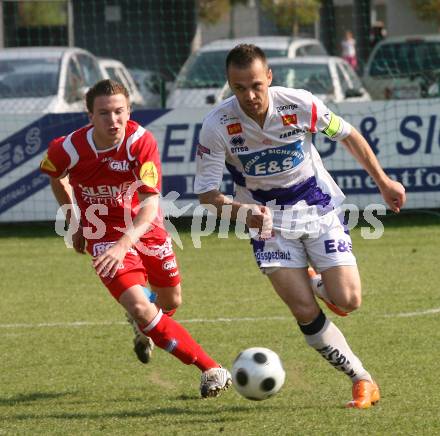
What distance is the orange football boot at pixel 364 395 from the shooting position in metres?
5.71

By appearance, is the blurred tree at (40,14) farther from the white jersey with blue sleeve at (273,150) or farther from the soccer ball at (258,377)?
the soccer ball at (258,377)

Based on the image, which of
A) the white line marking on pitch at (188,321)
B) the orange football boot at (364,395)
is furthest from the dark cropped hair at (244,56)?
the white line marking on pitch at (188,321)

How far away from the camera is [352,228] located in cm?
1302

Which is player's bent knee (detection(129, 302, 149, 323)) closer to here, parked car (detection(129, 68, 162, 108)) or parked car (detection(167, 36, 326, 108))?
parked car (detection(129, 68, 162, 108))

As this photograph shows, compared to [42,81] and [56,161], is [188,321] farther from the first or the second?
[42,81]

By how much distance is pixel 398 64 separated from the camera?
20.1 metres

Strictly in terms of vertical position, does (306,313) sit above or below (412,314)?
above

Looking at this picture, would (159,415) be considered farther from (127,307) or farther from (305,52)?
(305,52)

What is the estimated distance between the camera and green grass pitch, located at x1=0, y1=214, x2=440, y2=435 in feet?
18.4

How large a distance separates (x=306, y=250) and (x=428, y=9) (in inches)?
1286

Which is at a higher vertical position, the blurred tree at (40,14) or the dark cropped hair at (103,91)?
the dark cropped hair at (103,91)

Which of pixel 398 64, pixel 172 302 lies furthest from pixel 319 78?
pixel 172 302

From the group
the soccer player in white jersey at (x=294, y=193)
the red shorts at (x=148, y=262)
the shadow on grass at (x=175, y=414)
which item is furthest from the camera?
the red shorts at (x=148, y=262)

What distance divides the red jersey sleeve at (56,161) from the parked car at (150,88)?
8586 millimetres
